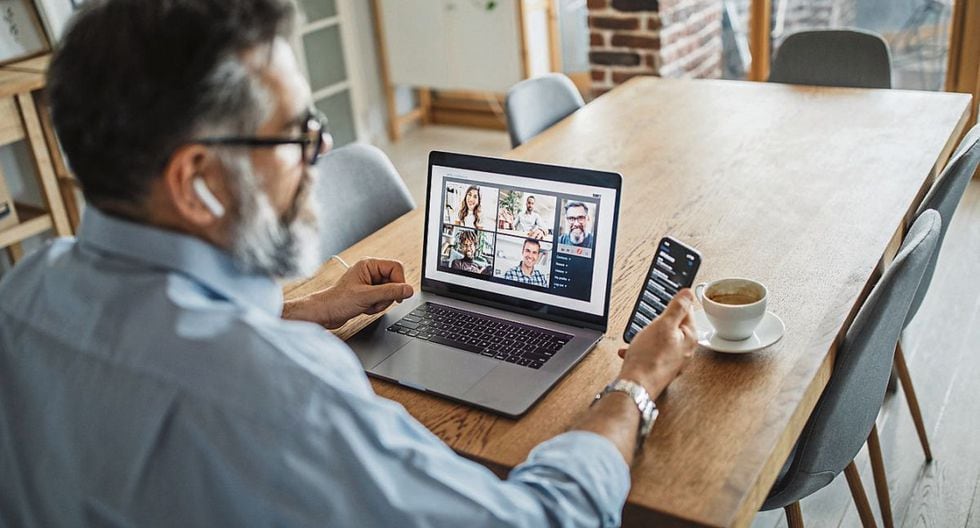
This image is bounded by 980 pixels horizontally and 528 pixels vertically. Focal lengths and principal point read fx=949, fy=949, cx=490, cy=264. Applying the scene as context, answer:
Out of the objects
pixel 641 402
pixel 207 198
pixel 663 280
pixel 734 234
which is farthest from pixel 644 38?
pixel 207 198

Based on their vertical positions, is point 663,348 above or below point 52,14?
below

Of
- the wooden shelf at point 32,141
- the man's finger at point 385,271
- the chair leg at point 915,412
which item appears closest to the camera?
the man's finger at point 385,271

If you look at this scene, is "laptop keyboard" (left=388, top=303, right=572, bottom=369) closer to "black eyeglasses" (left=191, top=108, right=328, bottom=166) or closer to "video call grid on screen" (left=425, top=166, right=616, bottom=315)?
"video call grid on screen" (left=425, top=166, right=616, bottom=315)

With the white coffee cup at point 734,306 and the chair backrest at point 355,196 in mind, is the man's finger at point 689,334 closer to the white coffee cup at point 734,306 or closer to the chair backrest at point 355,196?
the white coffee cup at point 734,306

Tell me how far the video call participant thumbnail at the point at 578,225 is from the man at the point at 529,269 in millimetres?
54

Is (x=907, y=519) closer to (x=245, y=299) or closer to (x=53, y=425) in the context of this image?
(x=245, y=299)

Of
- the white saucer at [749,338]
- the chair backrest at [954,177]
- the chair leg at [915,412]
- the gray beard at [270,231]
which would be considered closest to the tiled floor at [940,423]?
the chair leg at [915,412]

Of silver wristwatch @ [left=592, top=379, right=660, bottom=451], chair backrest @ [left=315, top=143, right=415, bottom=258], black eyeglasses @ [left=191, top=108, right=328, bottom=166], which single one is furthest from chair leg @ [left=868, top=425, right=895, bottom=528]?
black eyeglasses @ [left=191, top=108, right=328, bottom=166]

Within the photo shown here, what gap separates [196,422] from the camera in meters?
0.92

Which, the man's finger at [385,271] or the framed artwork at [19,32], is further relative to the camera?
the framed artwork at [19,32]

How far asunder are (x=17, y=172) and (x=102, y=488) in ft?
10.2

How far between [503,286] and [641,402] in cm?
41

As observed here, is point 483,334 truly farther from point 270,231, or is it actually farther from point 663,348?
point 270,231

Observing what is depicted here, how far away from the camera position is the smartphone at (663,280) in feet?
4.38
